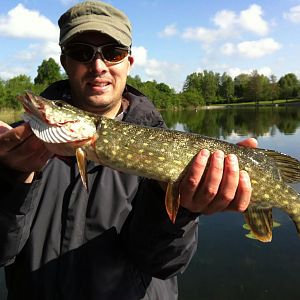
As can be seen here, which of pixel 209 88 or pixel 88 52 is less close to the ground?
pixel 209 88

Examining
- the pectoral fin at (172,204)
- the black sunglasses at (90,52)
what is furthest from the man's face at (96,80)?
the pectoral fin at (172,204)

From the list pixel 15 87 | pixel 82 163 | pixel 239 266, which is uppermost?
pixel 15 87

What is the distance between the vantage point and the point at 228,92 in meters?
99.6

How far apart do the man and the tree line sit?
65.8 metres

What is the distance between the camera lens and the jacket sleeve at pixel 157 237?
2.35 metres

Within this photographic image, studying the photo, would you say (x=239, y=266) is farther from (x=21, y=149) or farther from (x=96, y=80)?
(x=21, y=149)

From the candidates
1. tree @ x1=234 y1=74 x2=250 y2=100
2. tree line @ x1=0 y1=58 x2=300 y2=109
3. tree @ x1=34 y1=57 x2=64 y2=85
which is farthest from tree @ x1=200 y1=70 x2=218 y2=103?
tree @ x1=34 y1=57 x2=64 y2=85

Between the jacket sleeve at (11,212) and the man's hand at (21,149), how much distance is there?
98 millimetres

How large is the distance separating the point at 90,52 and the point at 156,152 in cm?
112

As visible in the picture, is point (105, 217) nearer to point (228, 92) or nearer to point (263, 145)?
point (263, 145)

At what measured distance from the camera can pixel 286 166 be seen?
2.75m

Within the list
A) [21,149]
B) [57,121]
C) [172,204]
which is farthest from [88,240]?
[57,121]

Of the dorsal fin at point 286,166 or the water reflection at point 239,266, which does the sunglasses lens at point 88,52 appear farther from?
the water reflection at point 239,266

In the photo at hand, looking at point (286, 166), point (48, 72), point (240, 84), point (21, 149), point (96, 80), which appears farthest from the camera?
point (240, 84)
